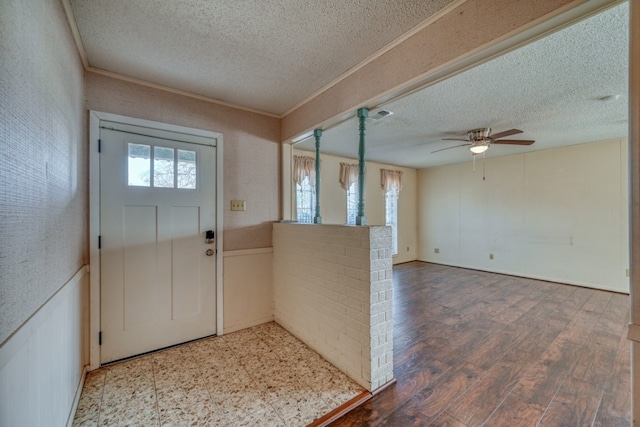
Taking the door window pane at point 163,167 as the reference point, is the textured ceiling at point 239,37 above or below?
above

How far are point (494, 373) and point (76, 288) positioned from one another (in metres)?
3.05

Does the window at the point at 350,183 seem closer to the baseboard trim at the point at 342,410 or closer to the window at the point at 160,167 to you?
the window at the point at 160,167

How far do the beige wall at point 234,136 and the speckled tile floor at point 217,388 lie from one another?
105 centimetres

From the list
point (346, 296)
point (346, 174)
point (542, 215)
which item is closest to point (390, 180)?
point (346, 174)

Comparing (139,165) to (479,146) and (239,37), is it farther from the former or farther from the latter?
(479,146)

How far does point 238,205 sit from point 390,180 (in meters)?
Result: 4.02

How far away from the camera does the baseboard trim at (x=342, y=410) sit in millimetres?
1531

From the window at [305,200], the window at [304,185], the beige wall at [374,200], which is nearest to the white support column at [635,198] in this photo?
the window at [304,185]

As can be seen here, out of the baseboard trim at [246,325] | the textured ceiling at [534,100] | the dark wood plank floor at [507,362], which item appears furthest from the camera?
the baseboard trim at [246,325]

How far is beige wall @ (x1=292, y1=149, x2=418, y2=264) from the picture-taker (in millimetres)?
4965

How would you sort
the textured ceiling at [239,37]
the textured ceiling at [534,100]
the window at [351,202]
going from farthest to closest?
1. the window at [351,202]
2. the textured ceiling at [534,100]
3. the textured ceiling at [239,37]

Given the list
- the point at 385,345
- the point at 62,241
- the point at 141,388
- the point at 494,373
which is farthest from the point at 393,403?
the point at 62,241

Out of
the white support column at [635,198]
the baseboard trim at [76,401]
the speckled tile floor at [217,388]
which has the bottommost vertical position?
the speckled tile floor at [217,388]

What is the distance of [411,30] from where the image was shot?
65.4 inches
